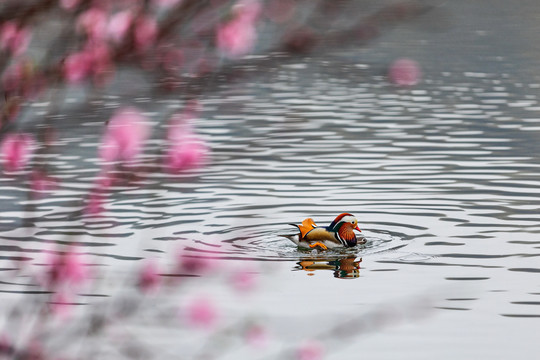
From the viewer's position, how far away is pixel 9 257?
1348 cm

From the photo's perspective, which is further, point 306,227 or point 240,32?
point 306,227

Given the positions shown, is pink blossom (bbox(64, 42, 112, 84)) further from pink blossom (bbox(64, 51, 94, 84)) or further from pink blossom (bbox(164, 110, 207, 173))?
pink blossom (bbox(164, 110, 207, 173))

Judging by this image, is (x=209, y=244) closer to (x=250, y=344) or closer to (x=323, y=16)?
(x=250, y=344)

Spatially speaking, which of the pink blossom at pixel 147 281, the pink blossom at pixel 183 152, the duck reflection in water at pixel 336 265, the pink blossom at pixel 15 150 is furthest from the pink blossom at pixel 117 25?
the duck reflection in water at pixel 336 265

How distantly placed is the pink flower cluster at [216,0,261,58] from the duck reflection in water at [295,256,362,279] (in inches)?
271

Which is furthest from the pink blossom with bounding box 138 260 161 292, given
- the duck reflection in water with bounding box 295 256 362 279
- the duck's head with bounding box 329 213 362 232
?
the duck's head with bounding box 329 213 362 232

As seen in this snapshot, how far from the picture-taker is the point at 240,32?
238 inches

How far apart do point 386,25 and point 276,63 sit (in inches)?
15.5

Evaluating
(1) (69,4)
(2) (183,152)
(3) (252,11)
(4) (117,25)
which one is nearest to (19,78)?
(1) (69,4)

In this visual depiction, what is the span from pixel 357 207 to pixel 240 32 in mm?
10867

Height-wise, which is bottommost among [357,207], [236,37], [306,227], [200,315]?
[357,207]

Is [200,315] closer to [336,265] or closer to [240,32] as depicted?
[240,32]

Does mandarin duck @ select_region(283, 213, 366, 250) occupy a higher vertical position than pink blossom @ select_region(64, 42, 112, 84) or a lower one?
lower

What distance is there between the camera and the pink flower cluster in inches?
215
